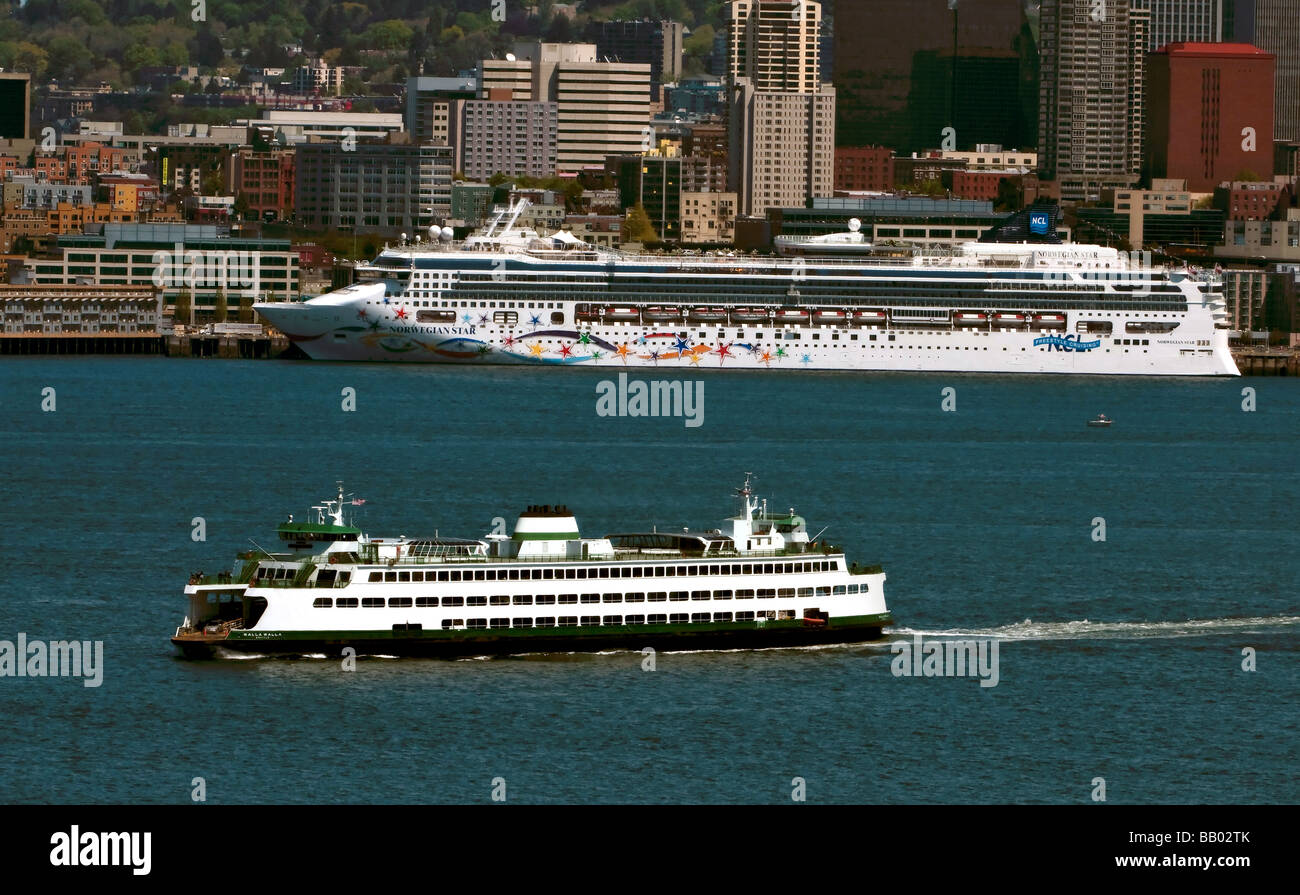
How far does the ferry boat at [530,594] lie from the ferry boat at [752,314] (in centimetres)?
6057

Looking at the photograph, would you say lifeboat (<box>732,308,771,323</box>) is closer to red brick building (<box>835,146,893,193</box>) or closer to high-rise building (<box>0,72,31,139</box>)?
red brick building (<box>835,146,893,193</box>)

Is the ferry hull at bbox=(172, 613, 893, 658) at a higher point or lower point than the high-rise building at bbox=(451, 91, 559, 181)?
lower

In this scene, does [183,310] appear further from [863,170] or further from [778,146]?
[863,170]

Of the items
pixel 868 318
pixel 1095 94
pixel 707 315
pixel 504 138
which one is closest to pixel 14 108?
pixel 504 138

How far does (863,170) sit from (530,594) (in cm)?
15312

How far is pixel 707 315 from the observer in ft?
315

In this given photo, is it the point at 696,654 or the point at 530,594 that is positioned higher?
the point at 530,594

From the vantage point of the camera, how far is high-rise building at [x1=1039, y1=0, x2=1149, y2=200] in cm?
18988

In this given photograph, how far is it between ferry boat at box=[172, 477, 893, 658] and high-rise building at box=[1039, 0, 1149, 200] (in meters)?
158

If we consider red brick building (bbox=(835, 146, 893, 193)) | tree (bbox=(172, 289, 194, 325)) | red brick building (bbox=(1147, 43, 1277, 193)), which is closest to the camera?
tree (bbox=(172, 289, 194, 325))

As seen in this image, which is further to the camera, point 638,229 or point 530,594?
point 638,229

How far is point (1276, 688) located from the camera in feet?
108

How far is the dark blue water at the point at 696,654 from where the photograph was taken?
1108 inches

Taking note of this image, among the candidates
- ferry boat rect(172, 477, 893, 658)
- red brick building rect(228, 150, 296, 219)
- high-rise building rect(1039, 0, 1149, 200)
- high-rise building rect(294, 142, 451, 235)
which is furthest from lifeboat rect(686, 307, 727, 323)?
high-rise building rect(1039, 0, 1149, 200)
